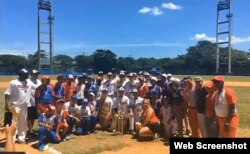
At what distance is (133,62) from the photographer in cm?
8912

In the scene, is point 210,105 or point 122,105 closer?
point 210,105

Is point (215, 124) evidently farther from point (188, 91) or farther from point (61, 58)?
point (61, 58)

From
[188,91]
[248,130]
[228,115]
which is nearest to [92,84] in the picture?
[188,91]

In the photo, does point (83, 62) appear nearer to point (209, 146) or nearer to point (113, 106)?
point (113, 106)

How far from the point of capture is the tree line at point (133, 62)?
7606 cm

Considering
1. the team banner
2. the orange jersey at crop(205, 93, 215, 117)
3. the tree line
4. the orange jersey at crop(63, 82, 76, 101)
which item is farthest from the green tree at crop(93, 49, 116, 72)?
the team banner

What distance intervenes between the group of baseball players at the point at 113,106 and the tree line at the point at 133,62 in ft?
192

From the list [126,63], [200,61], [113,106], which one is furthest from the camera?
[126,63]

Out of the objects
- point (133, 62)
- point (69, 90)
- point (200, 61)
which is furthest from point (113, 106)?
point (133, 62)

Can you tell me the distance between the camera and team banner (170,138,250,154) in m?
5.09

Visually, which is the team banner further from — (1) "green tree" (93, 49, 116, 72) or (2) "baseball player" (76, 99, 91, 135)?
(1) "green tree" (93, 49, 116, 72)

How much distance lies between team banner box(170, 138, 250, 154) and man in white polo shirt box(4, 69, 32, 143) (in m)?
5.28

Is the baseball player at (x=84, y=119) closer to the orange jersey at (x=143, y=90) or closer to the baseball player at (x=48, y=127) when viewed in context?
the baseball player at (x=48, y=127)

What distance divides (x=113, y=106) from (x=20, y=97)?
2829 millimetres
